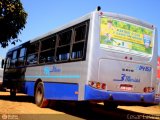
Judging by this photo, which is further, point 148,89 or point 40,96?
point 40,96

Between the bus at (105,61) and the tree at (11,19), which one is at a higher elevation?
the tree at (11,19)

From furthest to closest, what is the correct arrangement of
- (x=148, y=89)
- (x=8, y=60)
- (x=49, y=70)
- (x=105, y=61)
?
(x=8, y=60) < (x=49, y=70) < (x=148, y=89) < (x=105, y=61)

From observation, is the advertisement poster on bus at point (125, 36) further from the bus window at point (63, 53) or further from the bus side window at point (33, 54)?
the bus side window at point (33, 54)

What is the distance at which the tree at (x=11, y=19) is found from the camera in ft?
51.6

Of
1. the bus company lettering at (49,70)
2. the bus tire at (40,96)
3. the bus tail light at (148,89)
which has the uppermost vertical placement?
the bus company lettering at (49,70)

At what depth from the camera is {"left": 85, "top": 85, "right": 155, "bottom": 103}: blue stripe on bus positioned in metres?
8.54

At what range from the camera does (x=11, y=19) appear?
1636 cm

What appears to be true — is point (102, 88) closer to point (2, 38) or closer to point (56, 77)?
point (56, 77)

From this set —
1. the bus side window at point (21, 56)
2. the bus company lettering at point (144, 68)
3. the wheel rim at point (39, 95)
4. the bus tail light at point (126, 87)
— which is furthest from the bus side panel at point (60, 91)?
the bus side window at point (21, 56)

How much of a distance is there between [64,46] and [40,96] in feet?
10.2

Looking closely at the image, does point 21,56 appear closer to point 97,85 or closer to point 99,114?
point 99,114

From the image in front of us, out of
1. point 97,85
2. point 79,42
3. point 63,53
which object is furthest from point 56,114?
point 79,42

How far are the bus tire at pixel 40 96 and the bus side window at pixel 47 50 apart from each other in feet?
3.51

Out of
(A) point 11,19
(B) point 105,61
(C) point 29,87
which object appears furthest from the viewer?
(A) point 11,19
